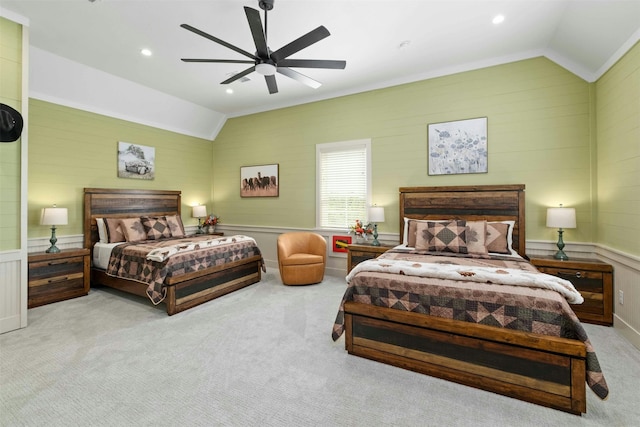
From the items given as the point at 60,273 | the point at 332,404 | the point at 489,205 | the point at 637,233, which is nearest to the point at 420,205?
the point at 489,205

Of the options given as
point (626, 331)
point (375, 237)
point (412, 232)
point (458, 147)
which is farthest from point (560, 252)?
point (375, 237)

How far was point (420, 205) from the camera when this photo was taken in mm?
4297

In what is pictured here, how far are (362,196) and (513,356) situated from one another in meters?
3.33

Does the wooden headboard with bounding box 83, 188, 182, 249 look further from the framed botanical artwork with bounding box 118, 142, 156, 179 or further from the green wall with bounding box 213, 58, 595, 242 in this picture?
the green wall with bounding box 213, 58, 595, 242

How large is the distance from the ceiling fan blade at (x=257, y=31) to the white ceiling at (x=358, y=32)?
59 cm

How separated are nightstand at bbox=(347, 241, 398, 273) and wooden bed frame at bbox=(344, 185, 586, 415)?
74.0 inches

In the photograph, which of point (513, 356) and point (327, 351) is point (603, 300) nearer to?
point (513, 356)

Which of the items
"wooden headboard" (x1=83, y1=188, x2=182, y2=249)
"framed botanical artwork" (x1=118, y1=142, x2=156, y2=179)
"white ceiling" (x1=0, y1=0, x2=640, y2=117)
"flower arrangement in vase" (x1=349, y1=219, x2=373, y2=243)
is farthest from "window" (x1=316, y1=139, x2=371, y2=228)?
"framed botanical artwork" (x1=118, y1=142, x2=156, y2=179)

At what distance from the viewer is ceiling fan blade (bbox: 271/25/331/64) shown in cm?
229

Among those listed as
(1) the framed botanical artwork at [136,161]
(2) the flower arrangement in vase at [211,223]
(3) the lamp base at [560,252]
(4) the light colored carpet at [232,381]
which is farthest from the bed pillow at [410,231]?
(1) the framed botanical artwork at [136,161]

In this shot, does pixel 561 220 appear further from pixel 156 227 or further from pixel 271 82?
pixel 156 227

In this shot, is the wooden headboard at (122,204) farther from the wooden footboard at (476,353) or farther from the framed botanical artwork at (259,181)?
the wooden footboard at (476,353)

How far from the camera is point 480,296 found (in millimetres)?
2035

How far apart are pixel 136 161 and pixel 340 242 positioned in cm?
402
